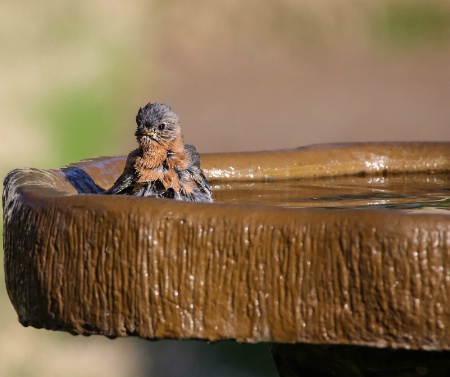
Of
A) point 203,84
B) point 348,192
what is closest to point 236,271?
point 348,192

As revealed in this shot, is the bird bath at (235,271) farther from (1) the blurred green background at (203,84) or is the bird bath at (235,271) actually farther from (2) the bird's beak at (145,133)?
(1) the blurred green background at (203,84)

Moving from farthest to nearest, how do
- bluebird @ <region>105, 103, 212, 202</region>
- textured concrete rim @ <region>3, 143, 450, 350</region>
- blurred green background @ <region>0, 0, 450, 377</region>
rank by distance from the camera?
blurred green background @ <region>0, 0, 450, 377</region> < bluebird @ <region>105, 103, 212, 202</region> < textured concrete rim @ <region>3, 143, 450, 350</region>

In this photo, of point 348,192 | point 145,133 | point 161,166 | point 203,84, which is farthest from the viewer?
point 203,84

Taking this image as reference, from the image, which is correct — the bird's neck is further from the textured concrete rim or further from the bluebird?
the textured concrete rim

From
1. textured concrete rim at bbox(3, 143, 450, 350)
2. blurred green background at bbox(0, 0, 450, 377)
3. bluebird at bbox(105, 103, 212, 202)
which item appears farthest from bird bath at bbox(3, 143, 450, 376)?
blurred green background at bbox(0, 0, 450, 377)

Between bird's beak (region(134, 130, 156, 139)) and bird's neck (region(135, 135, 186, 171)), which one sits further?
bird's beak (region(134, 130, 156, 139))

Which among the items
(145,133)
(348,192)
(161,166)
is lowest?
(348,192)

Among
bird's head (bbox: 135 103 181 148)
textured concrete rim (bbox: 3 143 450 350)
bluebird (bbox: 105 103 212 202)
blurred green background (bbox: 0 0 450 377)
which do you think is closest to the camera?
textured concrete rim (bbox: 3 143 450 350)

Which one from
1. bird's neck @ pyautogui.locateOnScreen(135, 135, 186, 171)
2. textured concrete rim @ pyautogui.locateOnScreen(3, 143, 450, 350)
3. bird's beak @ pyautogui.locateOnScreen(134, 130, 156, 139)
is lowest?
textured concrete rim @ pyautogui.locateOnScreen(3, 143, 450, 350)

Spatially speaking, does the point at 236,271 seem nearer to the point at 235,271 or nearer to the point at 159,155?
the point at 235,271

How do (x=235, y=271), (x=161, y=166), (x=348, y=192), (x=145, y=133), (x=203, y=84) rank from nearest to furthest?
(x=235, y=271)
(x=161, y=166)
(x=145, y=133)
(x=348, y=192)
(x=203, y=84)
